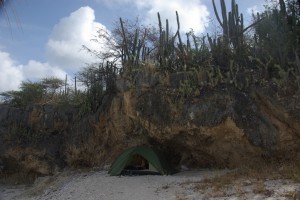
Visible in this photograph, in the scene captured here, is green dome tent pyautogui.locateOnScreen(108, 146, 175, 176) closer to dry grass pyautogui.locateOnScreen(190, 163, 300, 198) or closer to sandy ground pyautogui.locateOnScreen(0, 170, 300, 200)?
sandy ground pyautogui.locateOnScreen(0, 170, 300, 200)

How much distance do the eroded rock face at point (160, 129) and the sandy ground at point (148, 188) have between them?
3.02 feet

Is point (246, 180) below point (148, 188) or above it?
above

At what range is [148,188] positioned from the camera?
11375mm

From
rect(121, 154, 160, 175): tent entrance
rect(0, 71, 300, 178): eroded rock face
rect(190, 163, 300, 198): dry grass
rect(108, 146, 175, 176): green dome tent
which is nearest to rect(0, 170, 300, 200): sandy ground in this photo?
rect(190, 163, 300, 198): dry grass

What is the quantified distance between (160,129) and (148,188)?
2.93m

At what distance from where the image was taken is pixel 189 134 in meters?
13.4

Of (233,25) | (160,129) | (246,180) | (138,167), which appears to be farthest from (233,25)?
Result: (138,167)

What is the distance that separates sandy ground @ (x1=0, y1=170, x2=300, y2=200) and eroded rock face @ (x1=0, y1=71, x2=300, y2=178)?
0.92 meters

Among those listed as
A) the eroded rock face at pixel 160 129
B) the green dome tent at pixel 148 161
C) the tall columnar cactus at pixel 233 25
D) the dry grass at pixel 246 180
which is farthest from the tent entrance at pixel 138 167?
the tall columnar cactus at pixel 233 25

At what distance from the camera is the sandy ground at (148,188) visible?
919 cm

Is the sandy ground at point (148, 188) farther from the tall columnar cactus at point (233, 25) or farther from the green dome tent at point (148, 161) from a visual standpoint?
the tall columnar cactus at point (233, 25)

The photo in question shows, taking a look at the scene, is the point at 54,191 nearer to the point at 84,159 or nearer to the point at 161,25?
the point at 84,159

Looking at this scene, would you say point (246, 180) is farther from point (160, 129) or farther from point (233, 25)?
point (233, 25)

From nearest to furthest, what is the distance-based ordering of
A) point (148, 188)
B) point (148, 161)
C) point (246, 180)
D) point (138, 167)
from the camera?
point (246, 180) < point (148, 188) < point (148, 161) < point (138, 167)
